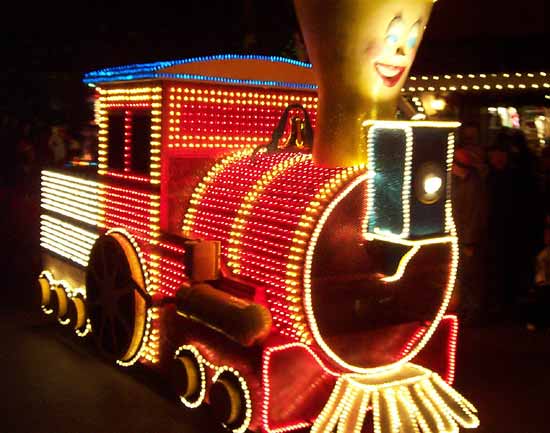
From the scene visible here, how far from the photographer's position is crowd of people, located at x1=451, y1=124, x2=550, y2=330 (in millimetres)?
8141

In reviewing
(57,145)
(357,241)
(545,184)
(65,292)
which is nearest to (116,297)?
(65,292)

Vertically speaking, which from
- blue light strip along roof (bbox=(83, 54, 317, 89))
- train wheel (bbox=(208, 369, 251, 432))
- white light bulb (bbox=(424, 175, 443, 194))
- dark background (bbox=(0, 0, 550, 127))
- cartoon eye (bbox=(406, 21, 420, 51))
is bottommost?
train wheel (bbox=(208, 369, 251, 432))

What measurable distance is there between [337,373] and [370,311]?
1.47 ft

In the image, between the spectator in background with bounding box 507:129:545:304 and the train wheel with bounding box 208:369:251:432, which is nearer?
the train wheel with bounding box 208:369:251:432

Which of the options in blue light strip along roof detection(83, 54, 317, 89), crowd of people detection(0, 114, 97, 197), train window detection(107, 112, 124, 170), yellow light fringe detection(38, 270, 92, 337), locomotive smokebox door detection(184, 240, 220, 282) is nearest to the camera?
locomotive smokebox door detection(184, 240, 220, 282)

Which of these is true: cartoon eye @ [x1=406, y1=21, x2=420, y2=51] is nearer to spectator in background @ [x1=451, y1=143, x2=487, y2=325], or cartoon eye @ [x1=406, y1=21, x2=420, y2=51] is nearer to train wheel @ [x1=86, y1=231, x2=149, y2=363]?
train wheel @ [x1=86, y1=231, x2=149, y2=363]

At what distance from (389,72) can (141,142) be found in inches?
82.1

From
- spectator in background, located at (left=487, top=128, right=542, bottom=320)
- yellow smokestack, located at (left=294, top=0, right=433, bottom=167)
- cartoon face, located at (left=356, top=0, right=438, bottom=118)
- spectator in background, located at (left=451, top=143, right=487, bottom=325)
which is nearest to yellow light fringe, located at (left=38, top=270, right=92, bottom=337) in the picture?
yellow smokestack, located at (left=294, top=0, right=433, bottom=167)

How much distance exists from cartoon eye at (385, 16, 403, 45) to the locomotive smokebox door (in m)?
1.74

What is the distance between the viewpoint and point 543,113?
12.4 meters

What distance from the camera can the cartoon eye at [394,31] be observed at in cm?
520

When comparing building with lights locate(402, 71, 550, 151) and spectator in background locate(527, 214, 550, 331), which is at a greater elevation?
building with lights locate(402, 71, 550, 151)

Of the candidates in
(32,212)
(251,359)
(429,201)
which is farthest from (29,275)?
(429,201)

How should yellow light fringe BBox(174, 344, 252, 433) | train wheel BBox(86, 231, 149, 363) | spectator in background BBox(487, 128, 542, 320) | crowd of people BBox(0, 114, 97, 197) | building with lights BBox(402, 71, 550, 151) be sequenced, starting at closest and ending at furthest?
1. yellow light fringe BBox(174, 344, 252, 433)
2. train wheel BBox(86, 231, 149, 363)
3. spectator in background BBox(487, 128, 542, 320)
4. building with lights BBox(402, 71, 550, 151)
5. crowd of people BBox(0, 114, 97, 197)
